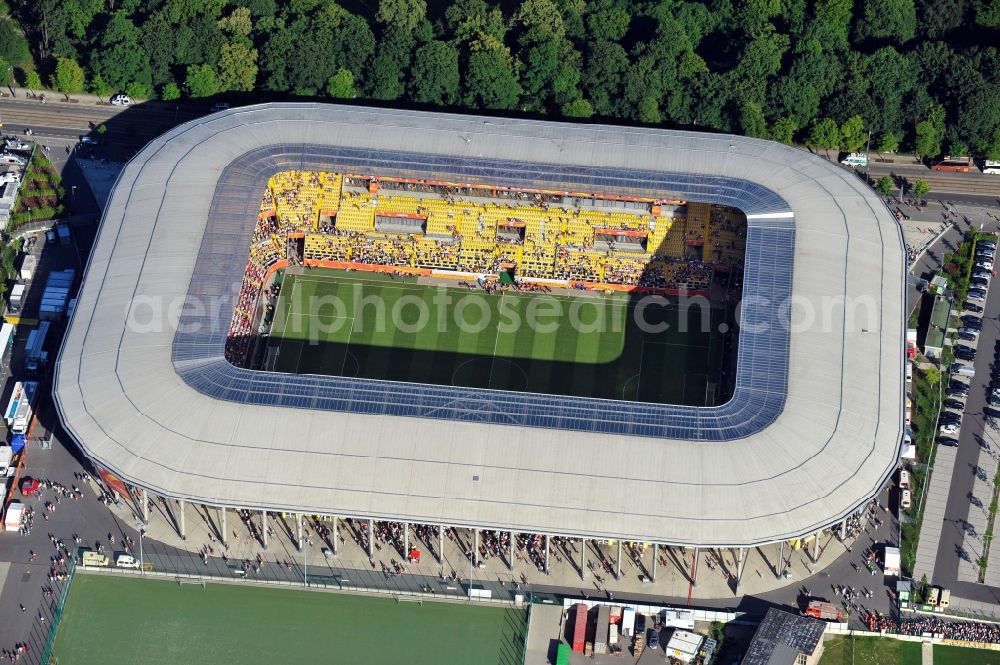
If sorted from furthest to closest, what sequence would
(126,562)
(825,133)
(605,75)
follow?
(605,75) < (825,133) < (126,562)

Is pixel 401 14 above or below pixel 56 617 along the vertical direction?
above

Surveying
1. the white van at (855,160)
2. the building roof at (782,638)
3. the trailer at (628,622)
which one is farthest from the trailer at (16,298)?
the white van at (855,160)

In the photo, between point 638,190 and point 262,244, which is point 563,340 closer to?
point 638,190

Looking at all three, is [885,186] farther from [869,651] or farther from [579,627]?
[579,627]

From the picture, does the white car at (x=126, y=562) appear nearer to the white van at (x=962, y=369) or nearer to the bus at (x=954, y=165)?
the white van at (x=962, y=369)

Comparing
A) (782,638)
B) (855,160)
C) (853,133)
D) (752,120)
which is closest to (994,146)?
(855,160)

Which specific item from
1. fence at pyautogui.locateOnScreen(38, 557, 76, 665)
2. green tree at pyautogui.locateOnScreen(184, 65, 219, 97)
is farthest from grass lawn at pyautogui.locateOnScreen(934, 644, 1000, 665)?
green tree at pyautogui.locateOnScreen(184, 65, 219, 97)

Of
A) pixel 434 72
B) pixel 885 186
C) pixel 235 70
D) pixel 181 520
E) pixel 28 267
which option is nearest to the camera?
pixel 181 520
